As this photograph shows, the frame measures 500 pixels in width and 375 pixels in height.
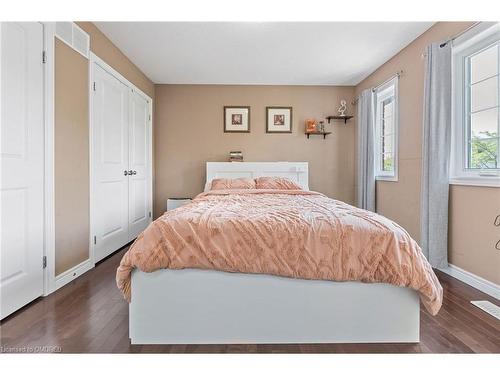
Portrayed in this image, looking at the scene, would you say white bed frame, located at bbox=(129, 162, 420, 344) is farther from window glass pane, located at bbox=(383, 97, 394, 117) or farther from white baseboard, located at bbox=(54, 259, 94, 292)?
window glass pane, located at bbox=(383, 97, 394, 117)

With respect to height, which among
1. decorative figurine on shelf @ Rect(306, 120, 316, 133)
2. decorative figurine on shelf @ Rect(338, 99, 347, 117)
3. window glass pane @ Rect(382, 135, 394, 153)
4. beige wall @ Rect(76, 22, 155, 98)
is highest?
beige wall @ Rect(76, 22, 155, 98)

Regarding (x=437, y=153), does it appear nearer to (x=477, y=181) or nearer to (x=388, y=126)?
(x=477, y=181)

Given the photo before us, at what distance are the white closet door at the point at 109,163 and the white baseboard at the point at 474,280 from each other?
3.28 m

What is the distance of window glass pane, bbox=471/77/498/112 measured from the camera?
2.33 meters

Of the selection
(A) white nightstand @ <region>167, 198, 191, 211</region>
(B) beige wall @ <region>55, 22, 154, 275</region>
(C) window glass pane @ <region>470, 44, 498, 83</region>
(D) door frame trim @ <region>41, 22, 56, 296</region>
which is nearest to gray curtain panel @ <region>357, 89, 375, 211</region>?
(C) window glass pane @ <region>470, 44, 498, 83</region>

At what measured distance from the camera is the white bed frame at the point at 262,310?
1535 mm

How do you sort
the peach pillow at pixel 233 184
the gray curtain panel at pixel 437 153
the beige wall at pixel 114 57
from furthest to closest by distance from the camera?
the peach pillow at pixel 233 184 → the beige wall at pixel 114 57 → the gray curtain panel at pixel 437 153

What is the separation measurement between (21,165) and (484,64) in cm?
353

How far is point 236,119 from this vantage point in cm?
463

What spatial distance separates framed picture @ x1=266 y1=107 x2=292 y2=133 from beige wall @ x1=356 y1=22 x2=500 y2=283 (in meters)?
1.17

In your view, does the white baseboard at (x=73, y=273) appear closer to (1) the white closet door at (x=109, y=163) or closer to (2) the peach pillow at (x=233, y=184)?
(1) the white closet door at (x=109, y=163)

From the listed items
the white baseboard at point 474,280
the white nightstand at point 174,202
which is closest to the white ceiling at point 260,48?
the white nightstand at point 174,202

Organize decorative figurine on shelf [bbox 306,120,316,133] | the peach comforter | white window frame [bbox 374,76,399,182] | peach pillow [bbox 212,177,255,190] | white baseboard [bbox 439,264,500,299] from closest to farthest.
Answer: the peach comforter
white baseboard [bbox 439,264,500,299]
white window frame [bbox 374,76,399,182]
peach pillow [bbox 212,177,255,190]
decorative figurine on shelf [bbox 306,120,316,133]
